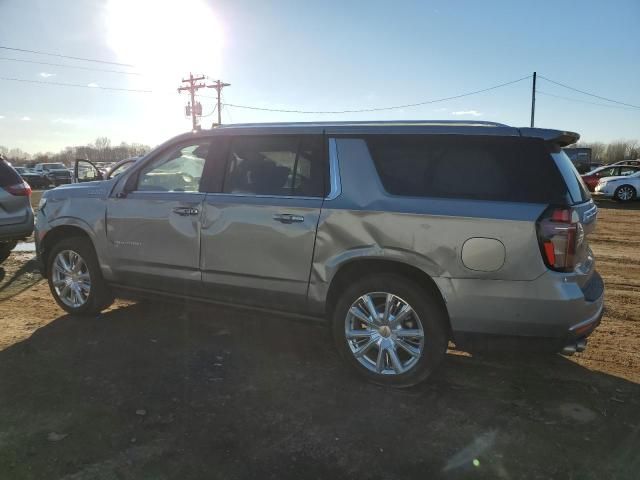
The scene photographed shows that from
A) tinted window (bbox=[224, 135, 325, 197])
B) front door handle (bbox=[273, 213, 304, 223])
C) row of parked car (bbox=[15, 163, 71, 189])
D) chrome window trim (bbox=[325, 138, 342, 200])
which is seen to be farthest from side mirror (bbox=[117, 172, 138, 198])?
row of parked car (bbox=[15, 163, 71, 189])

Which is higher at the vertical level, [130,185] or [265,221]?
[130,185]

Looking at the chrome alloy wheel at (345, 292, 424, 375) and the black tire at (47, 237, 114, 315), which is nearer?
the chrome alloy wheel at (345, 292, 424, 375)

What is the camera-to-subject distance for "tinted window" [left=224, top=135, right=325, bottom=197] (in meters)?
3.88

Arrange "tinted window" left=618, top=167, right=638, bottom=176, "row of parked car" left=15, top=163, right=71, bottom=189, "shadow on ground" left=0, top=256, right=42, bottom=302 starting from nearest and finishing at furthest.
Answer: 1. "shadow on ground" left=0, top=256, right=42, bottom=302
2. "tinted window" left=618, top=167, right=638, bottom=176
3. "row of parked car" left=15, top=163, right=71, bottom=189

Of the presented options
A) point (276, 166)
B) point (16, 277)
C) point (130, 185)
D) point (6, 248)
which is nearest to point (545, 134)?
point (276, 166)

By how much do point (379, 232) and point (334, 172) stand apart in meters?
0.60

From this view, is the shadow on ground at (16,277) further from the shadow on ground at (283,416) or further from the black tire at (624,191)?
the black tire at (624,191)

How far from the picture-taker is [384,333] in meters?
3.63

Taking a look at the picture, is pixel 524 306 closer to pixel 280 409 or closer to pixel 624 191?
pixel 280 409

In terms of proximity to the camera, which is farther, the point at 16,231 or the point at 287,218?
the point at 16,231

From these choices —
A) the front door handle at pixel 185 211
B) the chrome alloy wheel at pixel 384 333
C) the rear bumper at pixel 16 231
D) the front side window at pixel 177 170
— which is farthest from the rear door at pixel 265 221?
the rear bumper at pixel 16 231

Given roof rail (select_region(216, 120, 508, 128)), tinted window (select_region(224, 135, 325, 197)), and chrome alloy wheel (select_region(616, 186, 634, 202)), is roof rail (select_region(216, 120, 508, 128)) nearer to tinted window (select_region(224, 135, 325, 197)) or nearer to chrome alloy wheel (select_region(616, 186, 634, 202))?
tinted window (select_region(224, 135, 325, 197))

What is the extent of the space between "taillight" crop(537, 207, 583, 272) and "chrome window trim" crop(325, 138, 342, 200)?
55.1 inches

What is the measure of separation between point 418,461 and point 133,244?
3172 mm
